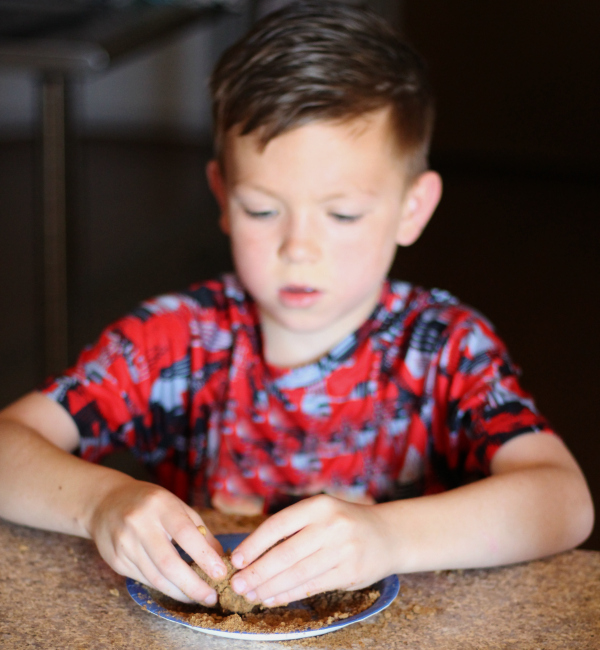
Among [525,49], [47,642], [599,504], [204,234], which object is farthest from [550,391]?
[525,49]

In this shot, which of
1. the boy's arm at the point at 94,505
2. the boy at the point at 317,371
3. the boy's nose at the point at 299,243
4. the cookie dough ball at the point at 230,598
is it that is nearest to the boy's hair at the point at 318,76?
the boy at the point at 317,371

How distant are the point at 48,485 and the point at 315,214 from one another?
0.44m

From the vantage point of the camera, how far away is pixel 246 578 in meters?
0.72

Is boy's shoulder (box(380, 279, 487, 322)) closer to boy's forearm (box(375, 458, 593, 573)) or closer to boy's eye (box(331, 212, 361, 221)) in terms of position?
boy's eye (box(331, 212, 361, 221))

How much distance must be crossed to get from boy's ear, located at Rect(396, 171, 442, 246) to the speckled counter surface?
0.52 m

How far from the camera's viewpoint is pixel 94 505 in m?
0.88

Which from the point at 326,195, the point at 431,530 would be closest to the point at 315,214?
the point at 326,195

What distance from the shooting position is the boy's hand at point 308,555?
729 mm

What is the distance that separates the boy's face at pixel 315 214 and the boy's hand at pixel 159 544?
390 mm

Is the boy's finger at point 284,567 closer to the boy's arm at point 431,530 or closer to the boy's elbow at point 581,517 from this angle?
the boy's arm at point 431,530

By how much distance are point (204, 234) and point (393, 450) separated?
327 centimetres

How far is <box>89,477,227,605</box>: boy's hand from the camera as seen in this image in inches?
29.1

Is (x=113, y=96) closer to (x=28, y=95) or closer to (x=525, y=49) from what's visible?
(x=28, y=95)

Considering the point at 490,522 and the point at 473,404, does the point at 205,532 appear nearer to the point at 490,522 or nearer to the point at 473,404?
the point at 490,522
